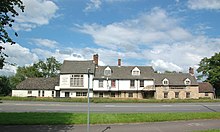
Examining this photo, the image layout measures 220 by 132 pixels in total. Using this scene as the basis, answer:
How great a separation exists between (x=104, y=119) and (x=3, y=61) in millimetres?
10630

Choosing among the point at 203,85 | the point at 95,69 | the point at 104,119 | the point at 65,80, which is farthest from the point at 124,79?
the point at 104,119

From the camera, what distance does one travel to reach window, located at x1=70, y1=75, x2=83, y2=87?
57.6m

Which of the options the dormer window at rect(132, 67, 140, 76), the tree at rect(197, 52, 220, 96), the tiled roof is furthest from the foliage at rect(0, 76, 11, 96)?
the tree at rect(197, 52, 220, 96)

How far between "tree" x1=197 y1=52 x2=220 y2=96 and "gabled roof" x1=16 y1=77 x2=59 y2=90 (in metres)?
39.7

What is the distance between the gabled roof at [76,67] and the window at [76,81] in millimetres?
1091

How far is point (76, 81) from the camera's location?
2276 inches

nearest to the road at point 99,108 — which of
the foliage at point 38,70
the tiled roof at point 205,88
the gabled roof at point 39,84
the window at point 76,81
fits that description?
the window at point 76,81

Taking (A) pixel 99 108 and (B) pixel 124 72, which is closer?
(A) pixel 99 108

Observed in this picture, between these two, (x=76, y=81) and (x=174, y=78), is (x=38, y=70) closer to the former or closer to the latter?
(x=76, y=81)

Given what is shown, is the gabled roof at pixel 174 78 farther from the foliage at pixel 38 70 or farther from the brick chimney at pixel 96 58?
the foliage at pixel 38 70

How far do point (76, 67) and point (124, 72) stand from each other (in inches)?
418

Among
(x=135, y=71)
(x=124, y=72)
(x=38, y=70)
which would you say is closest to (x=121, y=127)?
(x=124, y=72)

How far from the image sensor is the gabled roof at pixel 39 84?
200 feet

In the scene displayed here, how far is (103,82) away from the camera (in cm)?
5809
